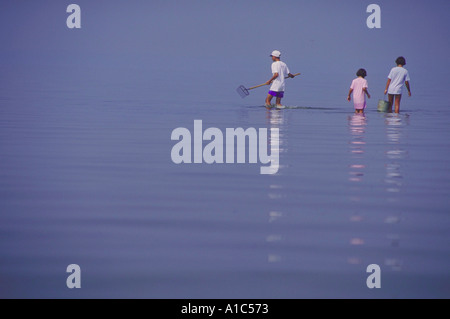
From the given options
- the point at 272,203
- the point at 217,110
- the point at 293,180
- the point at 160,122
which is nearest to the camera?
the point at 272,203

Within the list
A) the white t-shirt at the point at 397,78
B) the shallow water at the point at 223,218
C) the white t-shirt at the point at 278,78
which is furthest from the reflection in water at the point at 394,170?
the white t-shirt at the point at 278,78

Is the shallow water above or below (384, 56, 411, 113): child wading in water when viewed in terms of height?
below

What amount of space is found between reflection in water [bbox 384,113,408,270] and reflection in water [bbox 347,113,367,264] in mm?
280

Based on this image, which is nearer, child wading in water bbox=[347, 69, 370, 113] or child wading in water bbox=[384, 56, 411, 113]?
child wading in water bbox=[347, 69, 370, 113]

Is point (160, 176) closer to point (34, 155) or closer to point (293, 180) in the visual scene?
point (293, 180)

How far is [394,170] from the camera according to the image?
451 inches

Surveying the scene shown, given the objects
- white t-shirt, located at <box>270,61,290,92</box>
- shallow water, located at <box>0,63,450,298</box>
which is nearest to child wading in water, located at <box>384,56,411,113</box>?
white t-shirt, located at <box>270,61,290,92</box>

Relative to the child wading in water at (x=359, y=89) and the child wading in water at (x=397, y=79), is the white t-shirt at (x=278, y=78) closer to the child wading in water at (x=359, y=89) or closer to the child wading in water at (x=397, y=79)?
the child wading in water at (x=359, y=89)

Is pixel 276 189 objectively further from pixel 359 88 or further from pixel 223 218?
pixel 359 88

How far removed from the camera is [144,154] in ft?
42.7

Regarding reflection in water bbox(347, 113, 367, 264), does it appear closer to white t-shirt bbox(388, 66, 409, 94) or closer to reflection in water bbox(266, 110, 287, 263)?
reflection in water bbox(266, 110, 287, 263)

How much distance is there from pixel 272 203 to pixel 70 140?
6.58 metres

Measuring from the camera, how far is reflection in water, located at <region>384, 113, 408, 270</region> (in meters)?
7.39
